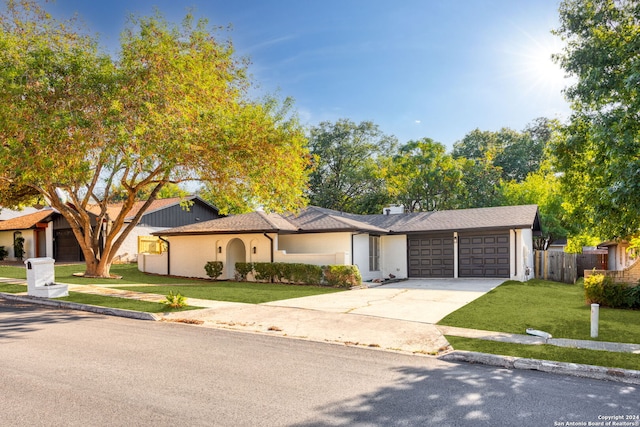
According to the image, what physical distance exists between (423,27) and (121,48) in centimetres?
1069

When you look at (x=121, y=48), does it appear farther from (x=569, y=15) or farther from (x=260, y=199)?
(x=569, y=15)

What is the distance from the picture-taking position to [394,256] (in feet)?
80.4

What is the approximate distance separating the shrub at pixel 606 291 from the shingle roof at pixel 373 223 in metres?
7.36

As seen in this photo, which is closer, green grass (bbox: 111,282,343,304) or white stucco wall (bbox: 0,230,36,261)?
green grass (bbox: 111,282,343,304)

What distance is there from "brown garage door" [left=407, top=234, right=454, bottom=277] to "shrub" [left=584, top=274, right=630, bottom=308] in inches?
385

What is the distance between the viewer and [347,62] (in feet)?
62.1

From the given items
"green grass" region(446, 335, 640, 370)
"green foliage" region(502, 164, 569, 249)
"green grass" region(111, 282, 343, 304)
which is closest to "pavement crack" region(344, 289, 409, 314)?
"green grass" region(111, 282, 343, 304)

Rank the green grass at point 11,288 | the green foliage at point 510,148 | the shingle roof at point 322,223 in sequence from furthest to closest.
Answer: the green foliage at point 510,148
the shingle roof at point 322,223
the green grass at point 11,288

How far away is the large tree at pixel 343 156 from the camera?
44.4 meters

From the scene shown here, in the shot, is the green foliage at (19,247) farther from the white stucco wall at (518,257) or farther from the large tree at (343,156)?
the white stucco wall at (518,257)

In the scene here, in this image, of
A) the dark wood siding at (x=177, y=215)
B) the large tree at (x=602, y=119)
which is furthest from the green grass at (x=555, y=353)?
the dark wood siding at (x=177, y=215)

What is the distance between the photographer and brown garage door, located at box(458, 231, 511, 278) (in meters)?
22.0

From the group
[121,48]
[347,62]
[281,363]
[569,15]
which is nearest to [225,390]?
[281,363]

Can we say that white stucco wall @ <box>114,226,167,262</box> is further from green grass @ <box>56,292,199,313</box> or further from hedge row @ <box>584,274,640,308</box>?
Result: hedge row @ <box>584,274,640,308</box>
